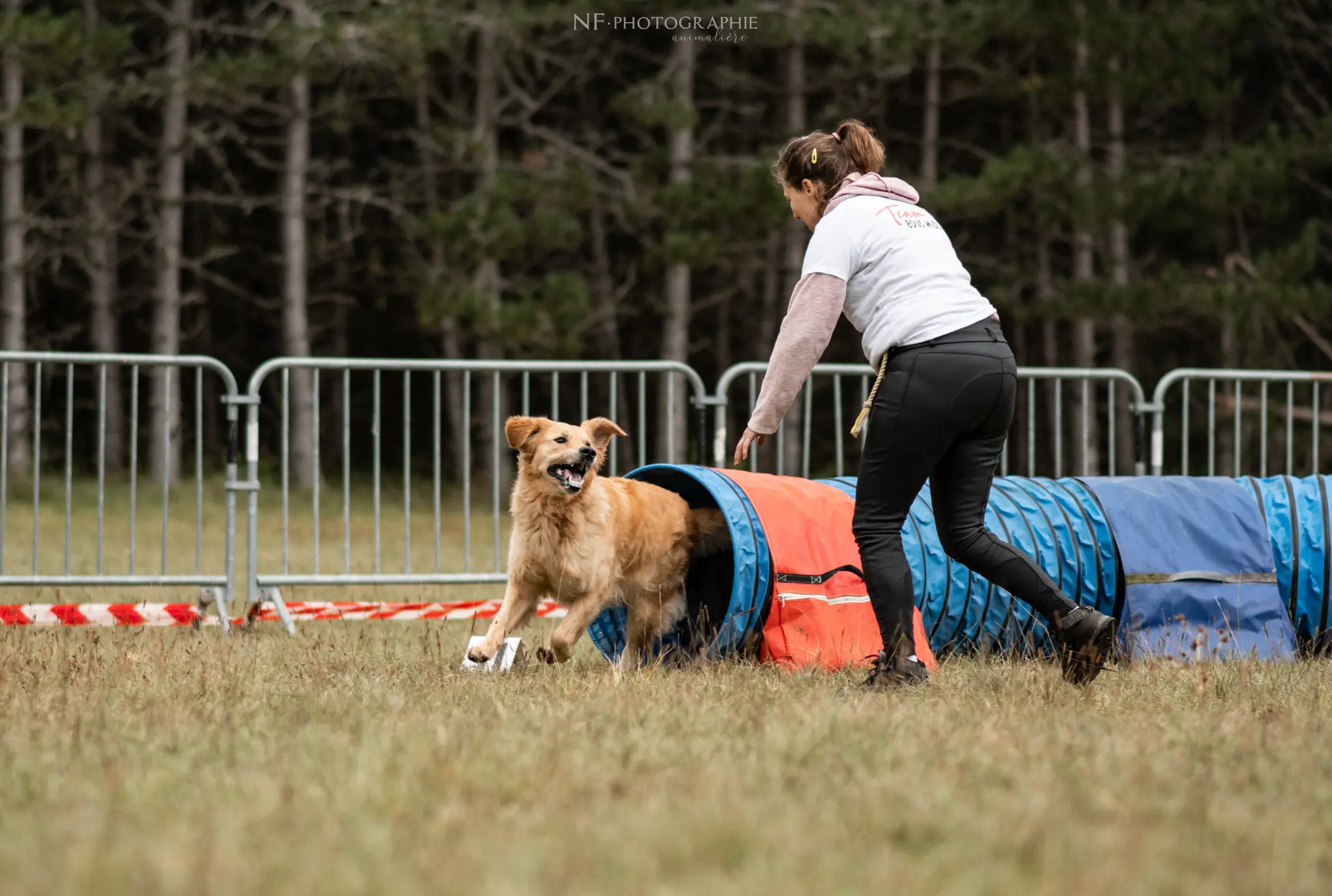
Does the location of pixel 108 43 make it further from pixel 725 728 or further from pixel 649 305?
pixel 725 728

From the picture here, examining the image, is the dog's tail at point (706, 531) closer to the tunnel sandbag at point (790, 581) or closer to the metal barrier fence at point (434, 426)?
Result: the tunnel sandbag at point (790, 581)

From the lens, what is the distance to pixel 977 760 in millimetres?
3143

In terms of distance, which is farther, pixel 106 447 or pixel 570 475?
pixel 106 447

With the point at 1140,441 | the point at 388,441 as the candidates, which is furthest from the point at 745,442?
the point at 388,441

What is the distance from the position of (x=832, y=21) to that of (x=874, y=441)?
11.9m

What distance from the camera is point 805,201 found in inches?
179

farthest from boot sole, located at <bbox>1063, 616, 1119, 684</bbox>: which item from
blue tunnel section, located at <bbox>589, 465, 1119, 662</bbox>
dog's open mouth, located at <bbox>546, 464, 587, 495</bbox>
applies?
dog's open mouth, located at <bbox>546, 464, 587, 495</bbox>

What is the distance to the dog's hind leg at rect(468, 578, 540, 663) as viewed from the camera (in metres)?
5.07

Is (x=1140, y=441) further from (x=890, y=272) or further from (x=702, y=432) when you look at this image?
A: (x=890, y=272)

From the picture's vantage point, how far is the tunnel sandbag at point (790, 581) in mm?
5125

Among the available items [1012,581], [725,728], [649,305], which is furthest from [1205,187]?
[725,728]

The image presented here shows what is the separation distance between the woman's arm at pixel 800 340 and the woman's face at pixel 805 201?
311mm

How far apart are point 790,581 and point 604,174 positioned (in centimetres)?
1454

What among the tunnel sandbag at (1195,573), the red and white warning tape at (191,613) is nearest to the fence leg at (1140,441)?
the tunnel sandbag at (1195,573)
